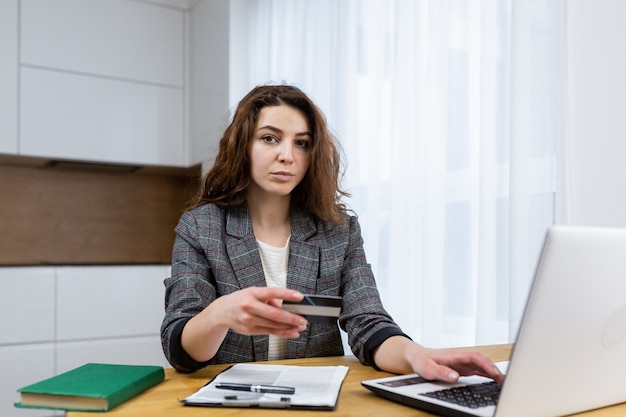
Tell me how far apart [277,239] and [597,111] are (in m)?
0.79

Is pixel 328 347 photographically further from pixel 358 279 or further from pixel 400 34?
pixel 400 34

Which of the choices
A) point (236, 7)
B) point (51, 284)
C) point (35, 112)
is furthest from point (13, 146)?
point (236, 7)

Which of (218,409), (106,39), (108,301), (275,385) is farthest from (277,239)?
(106,39)

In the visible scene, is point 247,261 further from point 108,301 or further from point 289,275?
point 108,301

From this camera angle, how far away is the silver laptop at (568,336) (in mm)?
666

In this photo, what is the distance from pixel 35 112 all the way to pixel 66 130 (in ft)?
0.51

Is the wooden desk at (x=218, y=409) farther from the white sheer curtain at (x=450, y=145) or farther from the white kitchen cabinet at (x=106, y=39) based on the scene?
the white kitchen cabinet at (x=106, y=39)

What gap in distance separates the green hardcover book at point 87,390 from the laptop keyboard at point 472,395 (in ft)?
1.38

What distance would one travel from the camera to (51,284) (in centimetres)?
286

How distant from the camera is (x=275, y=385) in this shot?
936 millimetres

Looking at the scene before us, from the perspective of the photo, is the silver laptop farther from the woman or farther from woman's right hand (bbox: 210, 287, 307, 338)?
the woman

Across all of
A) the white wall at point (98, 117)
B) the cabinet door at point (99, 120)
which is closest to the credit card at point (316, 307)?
the white wall at point (98, 117)

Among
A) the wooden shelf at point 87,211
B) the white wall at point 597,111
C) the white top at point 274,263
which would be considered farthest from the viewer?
the wooden shelf at point 87,211

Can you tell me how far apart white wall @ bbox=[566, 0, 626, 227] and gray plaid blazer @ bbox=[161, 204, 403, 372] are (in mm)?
530
